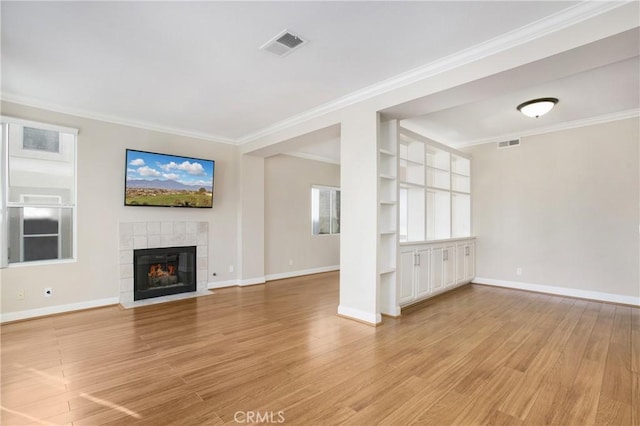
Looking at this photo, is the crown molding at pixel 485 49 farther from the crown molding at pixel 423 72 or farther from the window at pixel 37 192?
the window at pixel 37 192

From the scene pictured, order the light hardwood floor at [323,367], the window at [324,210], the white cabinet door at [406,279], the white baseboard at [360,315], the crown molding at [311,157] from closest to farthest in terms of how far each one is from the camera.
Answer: the light hardwood floor at [323,367] → the white baseboard at [360,315] → the white cabinet door at [406,279] → the crown molding at [311,157] → the window at [324,210]

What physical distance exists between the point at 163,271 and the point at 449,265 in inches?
193

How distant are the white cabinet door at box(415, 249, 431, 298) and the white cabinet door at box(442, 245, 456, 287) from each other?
0.57 m

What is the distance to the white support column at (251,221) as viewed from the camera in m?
6.01

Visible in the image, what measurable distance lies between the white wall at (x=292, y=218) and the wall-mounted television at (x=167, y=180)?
1.44m

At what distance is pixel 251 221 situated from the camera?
6.12 meters

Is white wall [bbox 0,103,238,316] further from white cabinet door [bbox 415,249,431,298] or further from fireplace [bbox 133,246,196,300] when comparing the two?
white cabinet door [bbox 415,249,431,298]

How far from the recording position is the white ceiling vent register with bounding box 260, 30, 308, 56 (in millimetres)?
2605

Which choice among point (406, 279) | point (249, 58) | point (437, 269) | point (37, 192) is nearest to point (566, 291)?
point (437, 269)

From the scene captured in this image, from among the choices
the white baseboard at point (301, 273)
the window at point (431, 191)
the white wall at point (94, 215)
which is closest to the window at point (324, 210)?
the white baseboard at point (301, 273)

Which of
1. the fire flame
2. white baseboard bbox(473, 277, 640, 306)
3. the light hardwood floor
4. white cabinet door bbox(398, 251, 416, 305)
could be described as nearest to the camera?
the light hardwood floor

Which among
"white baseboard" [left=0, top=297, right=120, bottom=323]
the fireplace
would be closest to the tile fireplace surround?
the fireplace

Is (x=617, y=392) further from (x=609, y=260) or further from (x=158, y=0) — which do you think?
(x=158, y=0)

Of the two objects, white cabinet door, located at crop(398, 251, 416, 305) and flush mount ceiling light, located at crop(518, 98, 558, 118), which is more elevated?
flush mount ceiling light, located at crop(518, 98, 558, 118)
